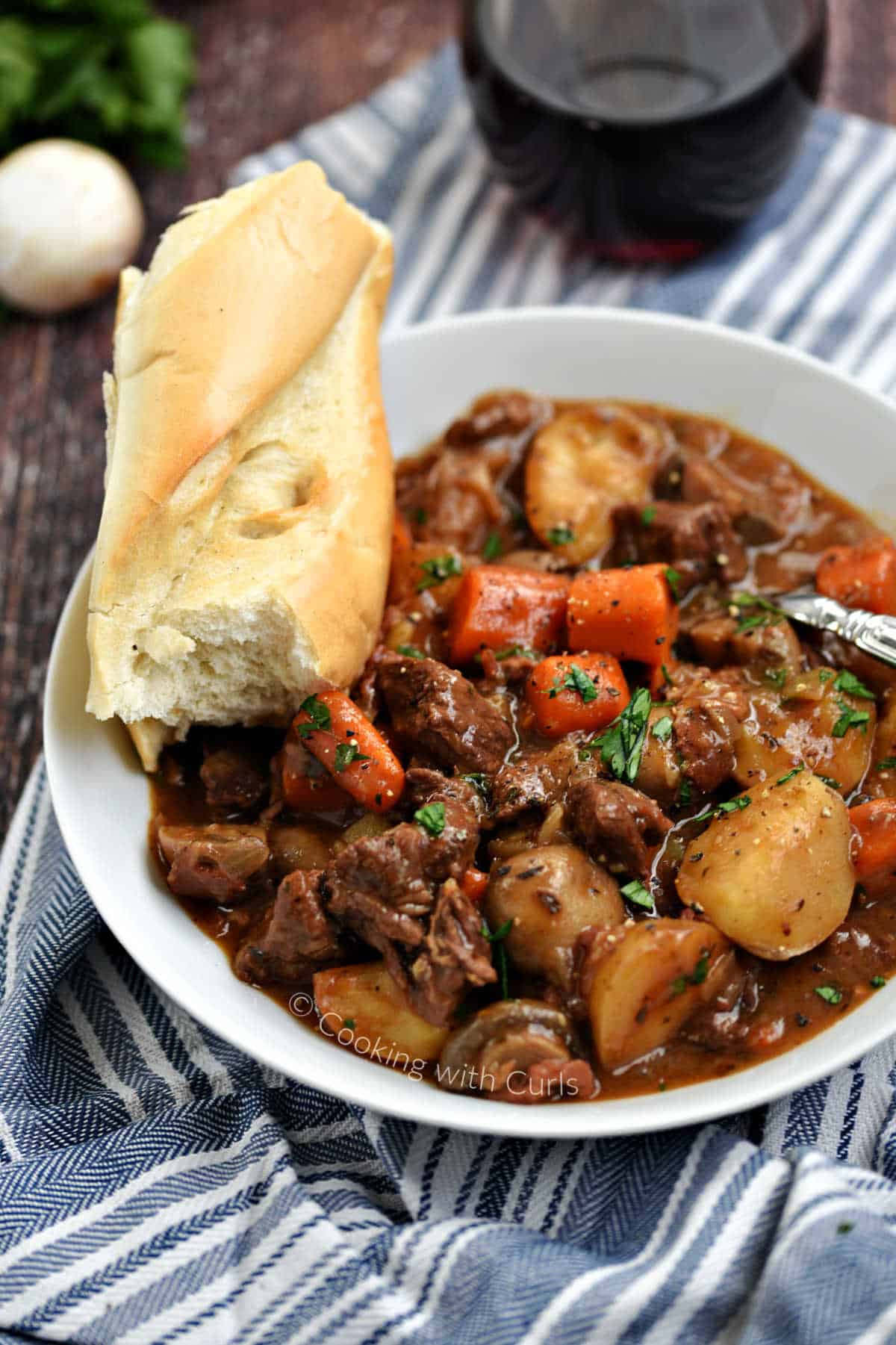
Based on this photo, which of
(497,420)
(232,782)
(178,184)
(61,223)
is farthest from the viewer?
(178,184)

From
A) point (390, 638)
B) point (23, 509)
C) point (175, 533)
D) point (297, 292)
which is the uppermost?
point (297, 292)

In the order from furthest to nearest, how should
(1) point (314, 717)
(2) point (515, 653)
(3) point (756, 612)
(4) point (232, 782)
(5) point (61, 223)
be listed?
(5) point (61, 223)
(3) point (756, 612)
(2) point (515, 653)
(4) point (232, 782)
(1) point (314, 717)

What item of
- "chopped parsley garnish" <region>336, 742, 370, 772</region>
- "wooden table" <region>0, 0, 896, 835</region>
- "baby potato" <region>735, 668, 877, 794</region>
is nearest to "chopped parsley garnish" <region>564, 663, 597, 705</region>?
"baby potato" <region>735, 668, 877, 794</region>

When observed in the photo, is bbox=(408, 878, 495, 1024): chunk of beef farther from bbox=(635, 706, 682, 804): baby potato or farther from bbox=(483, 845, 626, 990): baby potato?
bbox=(635, 706, 682, 804): baby potato

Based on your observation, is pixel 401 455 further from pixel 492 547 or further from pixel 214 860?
pixel 214 860

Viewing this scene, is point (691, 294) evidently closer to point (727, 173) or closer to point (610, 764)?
point (727, 173)

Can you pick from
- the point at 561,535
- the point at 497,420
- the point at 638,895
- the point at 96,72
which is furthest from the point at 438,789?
the point at 96,72

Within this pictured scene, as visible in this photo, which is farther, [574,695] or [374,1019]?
[574,695]

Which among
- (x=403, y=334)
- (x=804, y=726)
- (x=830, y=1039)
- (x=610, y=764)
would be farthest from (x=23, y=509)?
(x=830, y=1039)
